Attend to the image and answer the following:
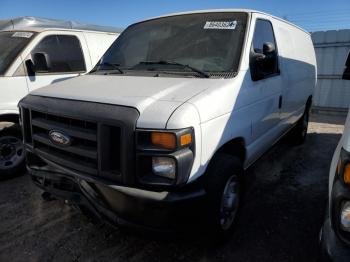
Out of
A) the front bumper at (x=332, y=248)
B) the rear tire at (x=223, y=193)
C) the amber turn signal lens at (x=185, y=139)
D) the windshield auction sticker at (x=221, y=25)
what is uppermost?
the windshield auction sticker at (x=221, y=25)

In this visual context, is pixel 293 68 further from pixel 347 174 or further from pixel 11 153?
pixel 11 153

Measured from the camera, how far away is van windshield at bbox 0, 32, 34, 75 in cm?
463

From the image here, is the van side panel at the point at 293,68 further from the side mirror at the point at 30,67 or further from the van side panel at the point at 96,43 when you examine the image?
the side mirror at the point at 30,67

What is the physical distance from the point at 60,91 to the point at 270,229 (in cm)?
250

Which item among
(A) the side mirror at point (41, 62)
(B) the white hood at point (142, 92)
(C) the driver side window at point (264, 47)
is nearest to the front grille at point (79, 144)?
(B) the white hood at point (142, 92)

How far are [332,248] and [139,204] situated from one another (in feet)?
4.12

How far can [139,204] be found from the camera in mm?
2320

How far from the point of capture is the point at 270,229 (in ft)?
11.0

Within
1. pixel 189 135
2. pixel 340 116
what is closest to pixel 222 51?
pixel 189 135

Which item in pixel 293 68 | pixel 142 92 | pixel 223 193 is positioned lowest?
pixel 223 193

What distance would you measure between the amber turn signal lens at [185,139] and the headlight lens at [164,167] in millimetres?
142

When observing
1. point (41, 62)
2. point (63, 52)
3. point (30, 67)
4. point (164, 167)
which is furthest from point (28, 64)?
point (164, 167)

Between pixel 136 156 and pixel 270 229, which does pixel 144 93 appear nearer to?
pixel 136 156

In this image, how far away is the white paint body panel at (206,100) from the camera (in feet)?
7.73
